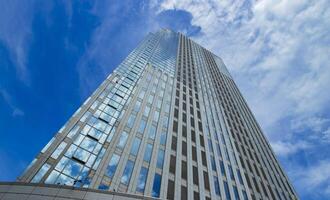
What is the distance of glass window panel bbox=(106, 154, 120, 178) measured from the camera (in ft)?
71.1

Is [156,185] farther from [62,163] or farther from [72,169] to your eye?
[62,163]

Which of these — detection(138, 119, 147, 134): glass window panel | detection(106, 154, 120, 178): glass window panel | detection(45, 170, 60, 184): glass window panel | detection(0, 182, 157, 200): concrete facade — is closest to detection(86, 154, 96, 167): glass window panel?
detection(106, 154, 120, 178): glass window panel

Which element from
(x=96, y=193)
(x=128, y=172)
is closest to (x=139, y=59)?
(x=128, y=172)

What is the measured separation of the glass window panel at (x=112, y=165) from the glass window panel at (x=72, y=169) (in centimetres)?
262

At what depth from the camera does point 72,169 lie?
20.7 meters

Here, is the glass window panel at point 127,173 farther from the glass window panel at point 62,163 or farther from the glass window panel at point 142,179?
the glass window panel at point 62,163

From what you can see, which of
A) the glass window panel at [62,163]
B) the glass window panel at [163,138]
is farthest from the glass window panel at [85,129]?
the glass window panel at [163,138]

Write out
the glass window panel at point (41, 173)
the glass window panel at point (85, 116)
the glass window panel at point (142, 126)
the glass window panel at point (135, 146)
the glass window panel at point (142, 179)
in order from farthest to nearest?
the glass window panel at point (142, 126)
the glass window panel at point (85, 116)
the glass window panel at point (135, 146)
the glass window panel at point (142, 179)
the glass window panel at point (41, 173)

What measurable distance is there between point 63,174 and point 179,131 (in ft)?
58.7

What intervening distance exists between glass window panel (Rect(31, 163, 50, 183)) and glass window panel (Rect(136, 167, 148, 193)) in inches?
326

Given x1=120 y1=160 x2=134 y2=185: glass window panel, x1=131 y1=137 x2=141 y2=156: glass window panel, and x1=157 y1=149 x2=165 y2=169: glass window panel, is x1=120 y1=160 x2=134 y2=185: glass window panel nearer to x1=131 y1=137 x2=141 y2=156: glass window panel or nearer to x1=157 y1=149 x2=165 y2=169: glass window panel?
x1=131 y1=137 x2=141 y2=156: glass window panel

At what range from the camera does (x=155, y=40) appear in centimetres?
7819

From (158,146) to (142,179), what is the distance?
6.24m

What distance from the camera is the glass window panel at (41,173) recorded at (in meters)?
18.5
